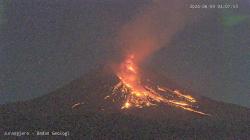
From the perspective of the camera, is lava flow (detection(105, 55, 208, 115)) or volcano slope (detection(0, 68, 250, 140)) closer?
volcano slope (detection(0, 68, 250, 140))

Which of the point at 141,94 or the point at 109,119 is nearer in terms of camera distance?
the point at 109,119

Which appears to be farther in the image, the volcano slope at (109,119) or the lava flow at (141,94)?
the lava flow at (141,94)

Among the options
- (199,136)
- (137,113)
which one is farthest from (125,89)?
(199,136)

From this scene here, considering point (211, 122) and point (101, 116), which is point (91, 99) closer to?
point (101, 116)
